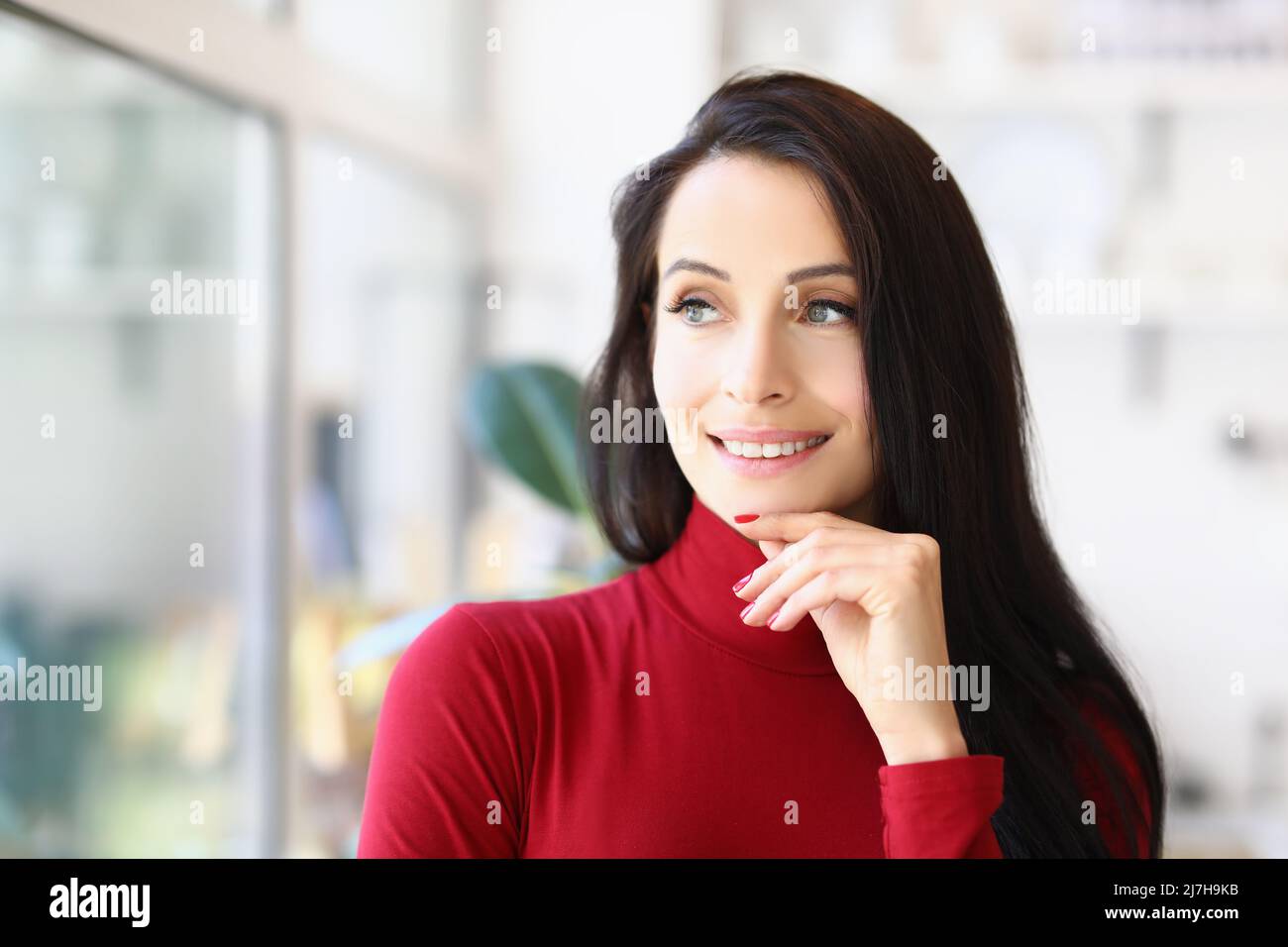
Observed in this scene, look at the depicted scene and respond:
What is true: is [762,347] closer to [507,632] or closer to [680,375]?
[680,375]

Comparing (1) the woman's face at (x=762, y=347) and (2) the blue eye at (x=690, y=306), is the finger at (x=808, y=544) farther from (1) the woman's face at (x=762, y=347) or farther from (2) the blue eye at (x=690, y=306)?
(2) the blue eye at (x=690, y=306)

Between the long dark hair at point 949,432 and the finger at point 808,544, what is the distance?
0.07 m

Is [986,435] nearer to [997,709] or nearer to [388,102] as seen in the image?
[997,709]

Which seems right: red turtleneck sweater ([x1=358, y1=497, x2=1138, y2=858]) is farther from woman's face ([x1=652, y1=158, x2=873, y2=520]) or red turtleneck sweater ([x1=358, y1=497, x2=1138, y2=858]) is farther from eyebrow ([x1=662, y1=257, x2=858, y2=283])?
eyebrow ([x1=662, y1=257, x2=858, y2=283])

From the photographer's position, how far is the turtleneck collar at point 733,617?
36.9 inches

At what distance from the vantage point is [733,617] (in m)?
0.94

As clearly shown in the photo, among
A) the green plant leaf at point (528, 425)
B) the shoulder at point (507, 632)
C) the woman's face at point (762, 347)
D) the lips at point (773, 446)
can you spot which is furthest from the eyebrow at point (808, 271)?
the green plant leaf at point (528, 425)

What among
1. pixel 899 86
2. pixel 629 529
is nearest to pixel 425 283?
pixel 899 86

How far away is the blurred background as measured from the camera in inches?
64.5

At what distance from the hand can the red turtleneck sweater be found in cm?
3

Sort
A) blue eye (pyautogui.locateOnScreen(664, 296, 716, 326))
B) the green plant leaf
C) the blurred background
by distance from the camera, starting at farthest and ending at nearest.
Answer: the blurred background
the green plant leaf
blue eye (pyautogui.locateOnScreen(664, 296, 716, 326))

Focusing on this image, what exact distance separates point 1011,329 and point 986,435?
10cm

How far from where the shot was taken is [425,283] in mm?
2930

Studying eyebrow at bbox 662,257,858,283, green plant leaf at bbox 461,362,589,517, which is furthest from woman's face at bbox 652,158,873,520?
green plant leaf at bbox 461,362,589,517
